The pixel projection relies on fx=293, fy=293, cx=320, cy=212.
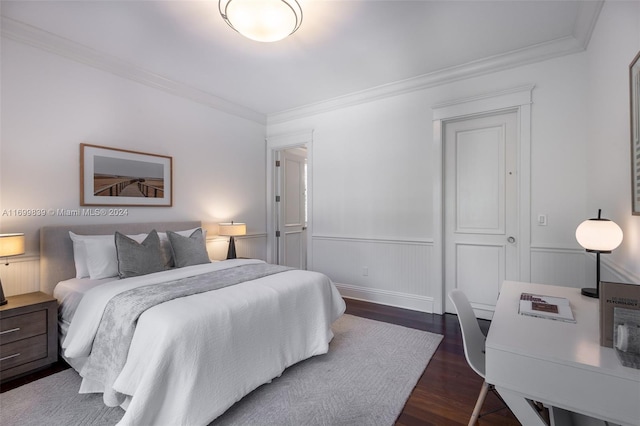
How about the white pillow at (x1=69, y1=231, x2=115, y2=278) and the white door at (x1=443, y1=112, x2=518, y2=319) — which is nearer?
the white pillow at (x1=69, y1=231, x2=115, y2=278)

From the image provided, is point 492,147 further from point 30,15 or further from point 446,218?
point 30,15

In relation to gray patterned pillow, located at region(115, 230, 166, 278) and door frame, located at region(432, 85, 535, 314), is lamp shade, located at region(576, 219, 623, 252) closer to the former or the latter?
door frame, located at region(432, 85, 535, 314)

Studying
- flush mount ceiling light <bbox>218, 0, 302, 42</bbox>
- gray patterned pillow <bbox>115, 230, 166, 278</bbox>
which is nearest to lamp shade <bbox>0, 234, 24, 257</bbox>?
gray patterned pillow <bbox>115, 230, 166, 278</bbox>

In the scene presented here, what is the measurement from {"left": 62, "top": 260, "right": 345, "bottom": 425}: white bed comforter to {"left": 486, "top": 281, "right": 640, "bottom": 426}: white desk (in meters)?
1.39

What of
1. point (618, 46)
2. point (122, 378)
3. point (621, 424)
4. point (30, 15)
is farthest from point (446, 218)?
point (30, 15)

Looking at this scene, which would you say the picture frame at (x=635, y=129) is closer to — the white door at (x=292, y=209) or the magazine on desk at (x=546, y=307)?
the magazine on desk at (x=546, y=307)

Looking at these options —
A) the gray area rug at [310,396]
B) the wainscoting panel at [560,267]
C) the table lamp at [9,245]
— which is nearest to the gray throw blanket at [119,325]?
the gray area rug at [310,396]

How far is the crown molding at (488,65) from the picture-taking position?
2419 millimetres

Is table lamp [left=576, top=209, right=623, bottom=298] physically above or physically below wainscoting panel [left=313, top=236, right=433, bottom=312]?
above

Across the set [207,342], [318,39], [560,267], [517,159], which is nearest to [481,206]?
[517,159]

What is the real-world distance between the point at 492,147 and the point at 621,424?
2853 millimetres

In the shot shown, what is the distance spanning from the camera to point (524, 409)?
118 centimetres

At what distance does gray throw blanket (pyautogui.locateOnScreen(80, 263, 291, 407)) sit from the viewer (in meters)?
1.74

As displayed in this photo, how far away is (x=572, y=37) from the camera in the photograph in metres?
2.68
